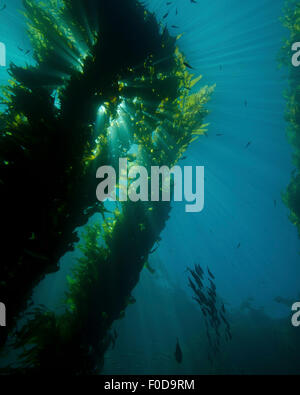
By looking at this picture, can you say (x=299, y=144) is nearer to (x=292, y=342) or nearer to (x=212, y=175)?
(x=212, y=175)

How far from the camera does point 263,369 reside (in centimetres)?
2044

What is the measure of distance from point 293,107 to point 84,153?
11.7 meters

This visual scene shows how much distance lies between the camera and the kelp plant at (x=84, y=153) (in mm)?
2984

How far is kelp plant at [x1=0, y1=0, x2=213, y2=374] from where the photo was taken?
2984mm

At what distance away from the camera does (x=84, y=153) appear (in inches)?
143

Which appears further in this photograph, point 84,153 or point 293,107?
point 293,107

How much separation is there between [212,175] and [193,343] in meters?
22.6

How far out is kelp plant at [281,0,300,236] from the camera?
962 cm

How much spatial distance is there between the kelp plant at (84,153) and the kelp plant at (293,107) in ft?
22.4

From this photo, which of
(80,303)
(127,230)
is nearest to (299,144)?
(127,230)

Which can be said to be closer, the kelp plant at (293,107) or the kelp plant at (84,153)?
the kelp plant at (84,153)

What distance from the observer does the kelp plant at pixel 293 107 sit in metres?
9.62

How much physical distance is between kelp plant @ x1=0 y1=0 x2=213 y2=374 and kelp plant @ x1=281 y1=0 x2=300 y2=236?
6837 millimetres

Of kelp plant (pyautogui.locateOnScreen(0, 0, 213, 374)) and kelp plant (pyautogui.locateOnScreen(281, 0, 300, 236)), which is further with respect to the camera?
kelp plant (pyautogui.locateOnScreen(281, 0, 300, 236))
